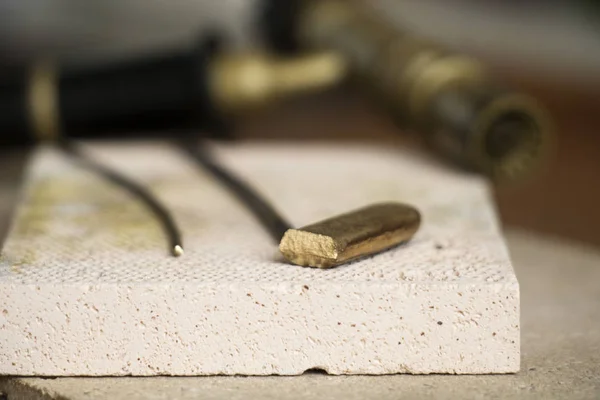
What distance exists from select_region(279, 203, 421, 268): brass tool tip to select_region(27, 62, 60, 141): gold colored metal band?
771mm

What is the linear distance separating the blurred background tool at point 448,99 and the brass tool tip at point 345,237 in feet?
1.29

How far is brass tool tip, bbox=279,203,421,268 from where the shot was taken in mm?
932

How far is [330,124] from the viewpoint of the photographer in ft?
7.17

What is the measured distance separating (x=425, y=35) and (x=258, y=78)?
57 centimetres

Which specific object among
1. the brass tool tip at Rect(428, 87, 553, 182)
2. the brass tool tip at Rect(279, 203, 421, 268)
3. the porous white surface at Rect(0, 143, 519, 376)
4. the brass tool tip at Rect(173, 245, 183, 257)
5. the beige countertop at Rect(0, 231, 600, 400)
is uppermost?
the brass tool tip at Rect(428, 87, 553, 182)

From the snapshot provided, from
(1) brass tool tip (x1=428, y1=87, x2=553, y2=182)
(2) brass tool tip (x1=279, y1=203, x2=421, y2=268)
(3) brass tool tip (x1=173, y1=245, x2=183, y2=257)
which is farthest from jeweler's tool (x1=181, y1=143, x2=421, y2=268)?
(1) brass tool tip (x1=428, y1=87, x2=553, y2=182)

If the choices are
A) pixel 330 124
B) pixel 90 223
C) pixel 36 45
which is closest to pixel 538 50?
pixel 330 124

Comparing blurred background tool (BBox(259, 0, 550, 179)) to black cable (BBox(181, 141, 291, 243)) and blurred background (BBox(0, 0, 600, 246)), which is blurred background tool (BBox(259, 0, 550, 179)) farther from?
black cable (BBox(181, 141, 291, 243))

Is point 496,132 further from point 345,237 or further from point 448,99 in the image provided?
point 345,237

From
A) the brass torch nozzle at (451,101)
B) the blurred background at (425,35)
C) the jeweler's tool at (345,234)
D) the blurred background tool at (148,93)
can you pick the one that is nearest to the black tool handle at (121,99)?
the blurred background tool at (148,93)

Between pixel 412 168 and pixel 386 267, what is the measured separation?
448 millimetres

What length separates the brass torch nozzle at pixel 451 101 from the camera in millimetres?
1366

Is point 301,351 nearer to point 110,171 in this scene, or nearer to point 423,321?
point 423,321

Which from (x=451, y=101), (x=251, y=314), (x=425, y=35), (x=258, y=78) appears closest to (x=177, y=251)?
(x=251, y=314)
